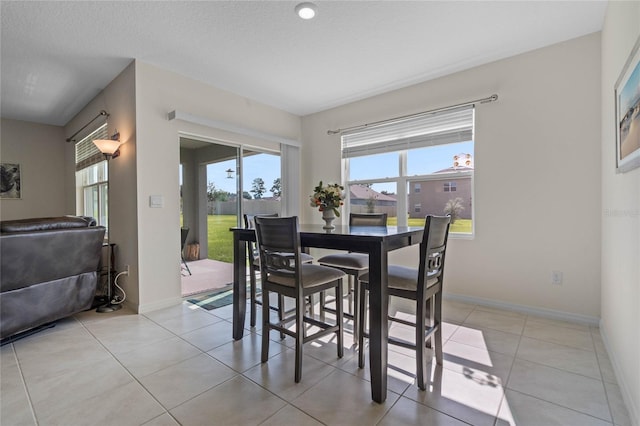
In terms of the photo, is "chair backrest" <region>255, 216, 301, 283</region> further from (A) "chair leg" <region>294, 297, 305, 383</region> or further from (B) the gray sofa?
(B) the gray sofa

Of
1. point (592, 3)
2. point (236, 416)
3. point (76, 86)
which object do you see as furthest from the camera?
point (76, 86)

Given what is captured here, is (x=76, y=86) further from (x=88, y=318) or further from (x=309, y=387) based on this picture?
(x=309, y=387)

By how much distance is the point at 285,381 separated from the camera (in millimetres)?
1757

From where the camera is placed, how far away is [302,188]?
4.80 metres

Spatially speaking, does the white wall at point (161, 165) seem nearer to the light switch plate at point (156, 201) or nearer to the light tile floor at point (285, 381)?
the light switch plate at point (156, 201)

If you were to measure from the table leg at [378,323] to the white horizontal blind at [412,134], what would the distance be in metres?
2.34

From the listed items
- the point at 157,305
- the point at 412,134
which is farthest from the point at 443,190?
the point at 157,305

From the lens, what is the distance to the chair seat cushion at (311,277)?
6.11ft

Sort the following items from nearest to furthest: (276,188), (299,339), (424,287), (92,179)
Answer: (424,287) < (299,339) < (276,188) < (92,179)

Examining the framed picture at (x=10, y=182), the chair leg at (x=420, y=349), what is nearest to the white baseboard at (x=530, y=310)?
the chair leg at (x=420, y=349)

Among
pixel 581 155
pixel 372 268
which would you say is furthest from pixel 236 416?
pixel 581 155

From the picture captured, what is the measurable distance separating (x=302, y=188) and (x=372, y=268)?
3.30 metres

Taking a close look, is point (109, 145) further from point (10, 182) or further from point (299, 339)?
point (10, 182)

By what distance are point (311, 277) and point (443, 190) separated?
2.27m
